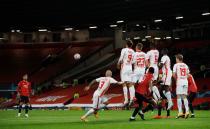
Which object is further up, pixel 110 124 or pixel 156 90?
pixel 156 90

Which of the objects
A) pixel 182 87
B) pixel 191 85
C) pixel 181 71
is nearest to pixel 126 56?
pixel 181 71

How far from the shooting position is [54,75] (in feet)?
211

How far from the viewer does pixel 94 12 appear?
167ft

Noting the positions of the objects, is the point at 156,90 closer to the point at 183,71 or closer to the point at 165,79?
the point at 165,79

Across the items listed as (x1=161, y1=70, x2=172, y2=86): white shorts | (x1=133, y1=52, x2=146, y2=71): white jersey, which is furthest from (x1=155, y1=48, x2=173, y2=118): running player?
(x1=133, y1=52, x2=146, y2=71): white jersey

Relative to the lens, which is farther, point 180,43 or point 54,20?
point 180,43

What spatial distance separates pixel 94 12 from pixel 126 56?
2834cm

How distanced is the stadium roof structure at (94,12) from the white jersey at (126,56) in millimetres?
22363

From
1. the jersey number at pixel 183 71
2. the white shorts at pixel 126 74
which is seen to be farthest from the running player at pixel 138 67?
the jersey number at pixel 183 71

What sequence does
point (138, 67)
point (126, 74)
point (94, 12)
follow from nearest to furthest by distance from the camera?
point (126, 74)
point (138, 67)
point (94, 12)

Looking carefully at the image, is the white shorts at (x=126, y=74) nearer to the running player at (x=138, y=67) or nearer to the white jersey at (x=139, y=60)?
the running player at (x=138, y=67)

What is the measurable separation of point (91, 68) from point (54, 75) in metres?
5.09

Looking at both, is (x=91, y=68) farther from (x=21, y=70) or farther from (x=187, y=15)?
(x=187, y=15)

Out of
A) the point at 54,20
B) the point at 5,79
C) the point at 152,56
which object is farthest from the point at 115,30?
the point at 152,56
